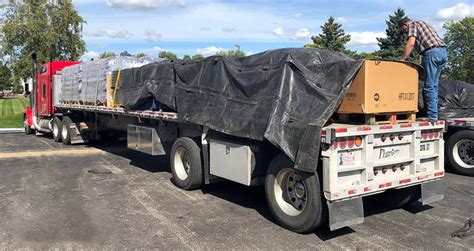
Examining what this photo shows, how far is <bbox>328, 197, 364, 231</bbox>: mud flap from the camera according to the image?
500 cm

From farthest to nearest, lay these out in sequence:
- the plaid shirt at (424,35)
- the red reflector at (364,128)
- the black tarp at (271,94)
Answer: the plaid shirt at (424,35), the black tarp at (271,94), the red reflector at (364,128)

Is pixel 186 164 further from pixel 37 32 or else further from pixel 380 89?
pixel 37 32

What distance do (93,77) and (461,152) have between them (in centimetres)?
901

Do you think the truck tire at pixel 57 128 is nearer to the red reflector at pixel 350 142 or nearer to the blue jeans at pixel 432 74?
the blue jeans at pixel 432 74

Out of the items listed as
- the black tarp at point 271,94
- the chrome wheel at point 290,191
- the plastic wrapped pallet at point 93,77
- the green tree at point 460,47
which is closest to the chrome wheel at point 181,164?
the black tarp at point 271,94

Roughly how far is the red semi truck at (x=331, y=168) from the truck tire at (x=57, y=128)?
26.6 feet

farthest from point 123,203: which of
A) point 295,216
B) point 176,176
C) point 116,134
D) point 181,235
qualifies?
point 116,134

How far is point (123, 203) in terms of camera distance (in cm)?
702

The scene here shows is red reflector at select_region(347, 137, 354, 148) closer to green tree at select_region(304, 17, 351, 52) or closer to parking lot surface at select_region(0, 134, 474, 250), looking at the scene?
parking lot surface at select_region(0, 134, 474, 250)

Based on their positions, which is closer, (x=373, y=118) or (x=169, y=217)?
(x=373, y=118)

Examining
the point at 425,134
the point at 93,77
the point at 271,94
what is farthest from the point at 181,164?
the point at 93,77

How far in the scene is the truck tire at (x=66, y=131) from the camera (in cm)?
1459

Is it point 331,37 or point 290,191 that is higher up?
point 331,37

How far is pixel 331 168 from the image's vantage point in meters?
4.91
